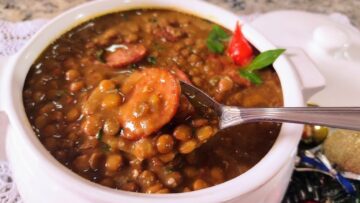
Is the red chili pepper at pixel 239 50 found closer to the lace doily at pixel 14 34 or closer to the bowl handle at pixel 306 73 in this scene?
the bowl handle at pixel 306 73

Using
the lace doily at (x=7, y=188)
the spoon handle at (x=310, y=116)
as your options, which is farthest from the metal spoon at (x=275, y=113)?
the lace doily at (x=7, y=188)

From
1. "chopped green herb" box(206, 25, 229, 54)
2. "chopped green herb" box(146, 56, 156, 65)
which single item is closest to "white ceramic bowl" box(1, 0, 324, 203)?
"chopped green herb" box(206, 25, 229, 54)

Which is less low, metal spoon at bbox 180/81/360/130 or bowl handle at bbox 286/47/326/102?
metal spoon at bbox 180/81/360/130

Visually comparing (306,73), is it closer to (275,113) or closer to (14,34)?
(275,113)

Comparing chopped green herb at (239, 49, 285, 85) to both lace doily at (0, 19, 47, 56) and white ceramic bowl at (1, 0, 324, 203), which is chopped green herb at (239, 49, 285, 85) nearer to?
white ceramic bowl at (1, 0, 324, 203)

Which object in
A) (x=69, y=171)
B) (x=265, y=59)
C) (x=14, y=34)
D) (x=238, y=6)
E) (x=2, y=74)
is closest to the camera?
(x=69, y=171)

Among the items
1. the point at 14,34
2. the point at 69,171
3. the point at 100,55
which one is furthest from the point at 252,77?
the point at 14,34

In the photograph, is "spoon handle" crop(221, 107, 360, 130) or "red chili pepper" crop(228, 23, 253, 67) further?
"red chili pepper" crop(228, 23, 253, 67)
